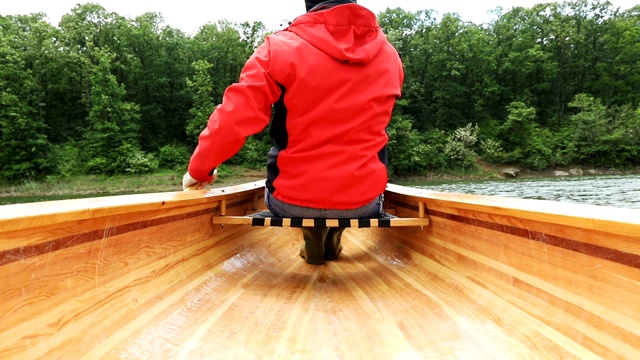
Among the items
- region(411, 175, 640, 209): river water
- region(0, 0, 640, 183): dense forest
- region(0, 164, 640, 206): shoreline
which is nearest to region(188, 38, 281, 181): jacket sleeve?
region(411, 175, 640, 209): river water

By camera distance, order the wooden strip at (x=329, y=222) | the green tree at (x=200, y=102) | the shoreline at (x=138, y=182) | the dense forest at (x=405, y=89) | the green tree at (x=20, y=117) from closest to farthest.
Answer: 1. the wooden strip at (x=329, y=222)
2. the shoreline at (x=138, y=182)
3. the green tree at (x=20, y=117)
4. the dense forest at (x=405, y=89)
5. the green tree at (x=200, y=102)

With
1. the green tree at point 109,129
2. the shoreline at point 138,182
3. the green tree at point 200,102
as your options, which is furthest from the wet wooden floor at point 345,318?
the green tree at point 200,102

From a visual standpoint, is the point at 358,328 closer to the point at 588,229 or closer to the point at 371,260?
the point at 588,229

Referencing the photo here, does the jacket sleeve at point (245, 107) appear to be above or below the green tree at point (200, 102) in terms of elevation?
below

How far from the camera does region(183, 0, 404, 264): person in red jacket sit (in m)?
1.84

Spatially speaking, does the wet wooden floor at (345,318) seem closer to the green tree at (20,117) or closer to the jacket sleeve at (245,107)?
the jacket sleeve at (245,107)

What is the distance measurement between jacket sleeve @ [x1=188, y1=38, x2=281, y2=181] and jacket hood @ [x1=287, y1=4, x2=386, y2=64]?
0.20m

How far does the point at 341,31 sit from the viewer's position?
1898mm

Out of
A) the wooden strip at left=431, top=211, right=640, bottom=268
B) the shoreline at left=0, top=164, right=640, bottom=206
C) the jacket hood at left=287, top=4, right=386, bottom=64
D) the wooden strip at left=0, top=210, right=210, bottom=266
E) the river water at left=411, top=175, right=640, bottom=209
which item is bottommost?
the shoreline at left=0, top=164, right=640, bottom=206

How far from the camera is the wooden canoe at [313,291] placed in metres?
1.08

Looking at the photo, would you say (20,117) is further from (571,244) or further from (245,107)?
(571,244)

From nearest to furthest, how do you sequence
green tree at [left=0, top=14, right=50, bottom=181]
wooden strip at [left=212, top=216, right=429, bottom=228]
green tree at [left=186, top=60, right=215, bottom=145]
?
wooden strip at [left=212, top=216, right=429, bottom=228] → green tree at [left=0, top=14, right=50, bottom=181] → green tree at [left=186, top=60, right=215, bottom=145]

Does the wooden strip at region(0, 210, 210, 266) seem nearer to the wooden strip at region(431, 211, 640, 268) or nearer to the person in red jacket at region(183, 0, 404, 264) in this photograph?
the person in red jacket at region(183, 0, 404, 264)

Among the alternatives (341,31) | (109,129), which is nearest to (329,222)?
(341,31)
